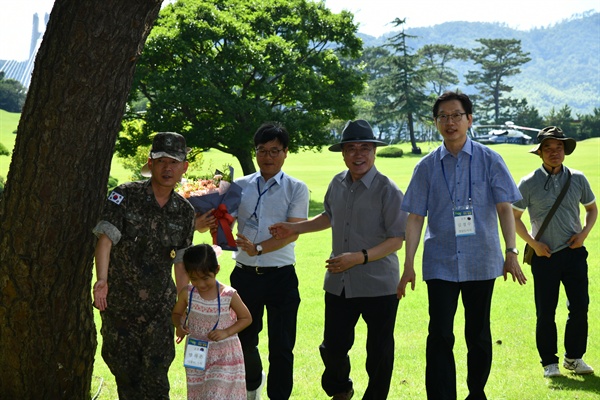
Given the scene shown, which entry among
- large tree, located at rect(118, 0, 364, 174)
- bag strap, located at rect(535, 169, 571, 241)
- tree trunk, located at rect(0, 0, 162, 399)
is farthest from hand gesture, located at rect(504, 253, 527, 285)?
large tree, located at rect(118, 0, 364, 174)

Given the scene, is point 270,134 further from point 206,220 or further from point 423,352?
point 423,352

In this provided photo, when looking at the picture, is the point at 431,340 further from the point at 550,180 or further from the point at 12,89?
the point at 12,89

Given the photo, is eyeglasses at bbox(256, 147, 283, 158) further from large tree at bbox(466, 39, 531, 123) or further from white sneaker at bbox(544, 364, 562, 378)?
large tree at bbox(466, 39, 531, 123)

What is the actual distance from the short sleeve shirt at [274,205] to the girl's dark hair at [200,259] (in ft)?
3.33

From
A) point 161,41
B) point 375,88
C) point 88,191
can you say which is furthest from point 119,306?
point 375,88

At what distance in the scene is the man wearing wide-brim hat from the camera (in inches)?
287

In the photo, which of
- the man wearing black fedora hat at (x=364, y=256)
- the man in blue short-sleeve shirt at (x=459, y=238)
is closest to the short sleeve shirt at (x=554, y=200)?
the man in blue short-sleeve shirt at (x=459, y=238)

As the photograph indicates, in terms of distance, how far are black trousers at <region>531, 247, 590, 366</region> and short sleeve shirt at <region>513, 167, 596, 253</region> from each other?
139mm

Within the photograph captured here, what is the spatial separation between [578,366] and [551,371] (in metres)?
0.30

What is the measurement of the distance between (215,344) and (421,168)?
1.87 meters

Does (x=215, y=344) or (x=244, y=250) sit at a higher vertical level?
(x=244, y=250)

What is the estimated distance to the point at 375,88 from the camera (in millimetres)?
102438

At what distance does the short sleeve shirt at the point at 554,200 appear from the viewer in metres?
7.29

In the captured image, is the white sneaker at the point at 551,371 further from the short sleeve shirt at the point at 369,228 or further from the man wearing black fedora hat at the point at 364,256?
the short sleeve shirt at the point at 369,228
